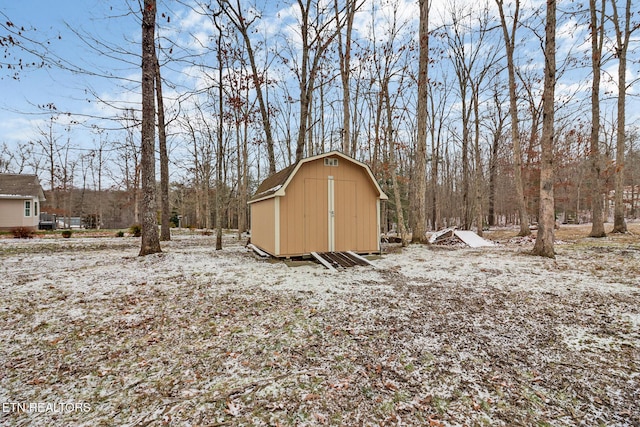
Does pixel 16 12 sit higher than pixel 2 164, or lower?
lower

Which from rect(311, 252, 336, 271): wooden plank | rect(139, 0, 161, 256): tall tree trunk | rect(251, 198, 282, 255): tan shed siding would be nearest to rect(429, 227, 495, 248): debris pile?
rect(311, 252, 336, 271): wooden plank

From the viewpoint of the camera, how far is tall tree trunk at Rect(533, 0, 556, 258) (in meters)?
7.51

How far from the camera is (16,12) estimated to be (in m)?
5.12

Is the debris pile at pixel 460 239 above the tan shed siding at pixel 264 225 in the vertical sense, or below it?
below

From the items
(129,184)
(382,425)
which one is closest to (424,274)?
(382,425)

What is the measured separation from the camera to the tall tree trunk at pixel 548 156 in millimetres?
7512

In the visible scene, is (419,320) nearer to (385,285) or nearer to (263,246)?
(385,285)

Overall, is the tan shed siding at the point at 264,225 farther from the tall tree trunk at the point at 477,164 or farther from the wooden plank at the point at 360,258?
the tall tree trunk at the point at 477,164

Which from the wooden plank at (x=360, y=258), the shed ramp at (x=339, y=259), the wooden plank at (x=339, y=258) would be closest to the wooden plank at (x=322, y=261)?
the shed ramp at (x=339, y=259)

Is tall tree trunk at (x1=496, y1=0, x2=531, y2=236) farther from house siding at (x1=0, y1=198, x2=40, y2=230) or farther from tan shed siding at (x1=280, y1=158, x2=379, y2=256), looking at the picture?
house siding at (x1=0, y1=198, x2=40, y2=230)

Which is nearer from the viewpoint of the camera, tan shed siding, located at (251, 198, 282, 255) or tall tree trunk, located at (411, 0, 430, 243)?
tan shed siding, located at (251, 198, 282, 255)

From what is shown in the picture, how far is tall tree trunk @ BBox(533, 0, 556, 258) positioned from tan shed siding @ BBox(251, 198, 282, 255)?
24.1 ft

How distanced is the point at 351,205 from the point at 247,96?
8.69 meters

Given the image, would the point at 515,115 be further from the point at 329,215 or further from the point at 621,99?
the point at 329,215
